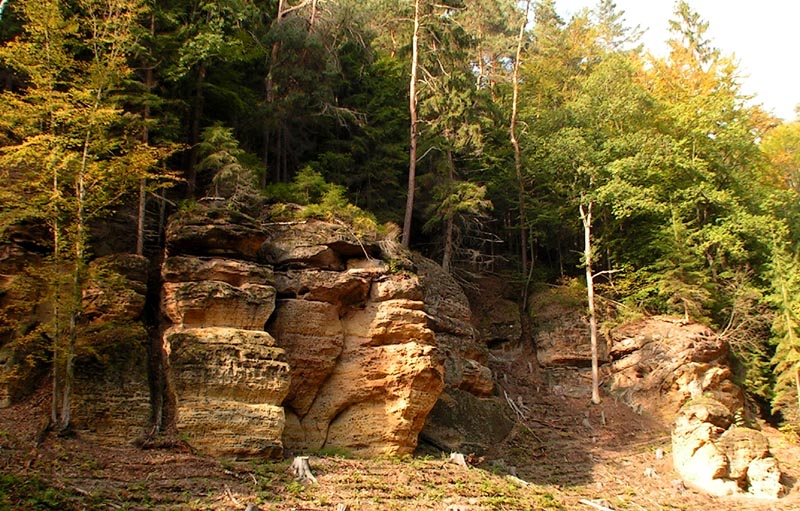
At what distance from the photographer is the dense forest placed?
58.5 feet

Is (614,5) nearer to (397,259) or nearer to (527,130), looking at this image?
(527,130)

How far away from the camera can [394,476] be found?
44.1ft

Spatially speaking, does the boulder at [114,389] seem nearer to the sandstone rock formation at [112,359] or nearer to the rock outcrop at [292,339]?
the sandstone rock formation at [112,359]

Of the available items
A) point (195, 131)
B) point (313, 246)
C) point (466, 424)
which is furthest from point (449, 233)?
point (195, 131)

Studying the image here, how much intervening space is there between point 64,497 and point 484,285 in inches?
740

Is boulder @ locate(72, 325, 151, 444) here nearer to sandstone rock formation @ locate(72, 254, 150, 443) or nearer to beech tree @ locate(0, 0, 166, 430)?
sandstone rock formation @ locate(72, 254, 150, 443)

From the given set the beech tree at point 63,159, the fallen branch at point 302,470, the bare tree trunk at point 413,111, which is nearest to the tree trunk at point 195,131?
the beech tree at point 63,159

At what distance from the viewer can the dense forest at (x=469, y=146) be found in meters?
17.8

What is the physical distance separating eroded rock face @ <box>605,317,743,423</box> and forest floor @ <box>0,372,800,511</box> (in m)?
1.24

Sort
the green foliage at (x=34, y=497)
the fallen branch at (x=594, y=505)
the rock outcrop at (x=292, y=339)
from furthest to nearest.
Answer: the fallen branch at (x=594, y=505) → the rock outcrop at (x=292, y=339) → the green foliage at (x=34, y=497)

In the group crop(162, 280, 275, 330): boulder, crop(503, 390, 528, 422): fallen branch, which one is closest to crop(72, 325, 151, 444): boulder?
crop(162, 280, 275, 330): boulder

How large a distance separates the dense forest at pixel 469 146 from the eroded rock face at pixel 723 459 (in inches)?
229

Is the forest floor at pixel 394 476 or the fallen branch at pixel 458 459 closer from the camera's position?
the forest floor at pixel 394 476

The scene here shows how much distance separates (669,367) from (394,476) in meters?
12.4
